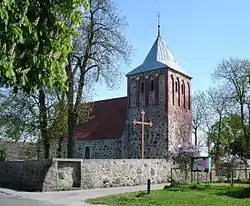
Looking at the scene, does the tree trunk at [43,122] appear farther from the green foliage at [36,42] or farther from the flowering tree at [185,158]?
the green foliage at [36,42]

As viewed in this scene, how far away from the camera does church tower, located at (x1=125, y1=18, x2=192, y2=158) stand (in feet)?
124

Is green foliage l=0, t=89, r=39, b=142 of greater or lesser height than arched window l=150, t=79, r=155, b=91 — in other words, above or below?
below

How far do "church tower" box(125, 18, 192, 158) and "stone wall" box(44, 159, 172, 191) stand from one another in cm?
838

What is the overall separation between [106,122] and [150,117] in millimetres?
6265

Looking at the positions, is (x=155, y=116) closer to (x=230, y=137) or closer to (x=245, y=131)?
(x=245, y=131)

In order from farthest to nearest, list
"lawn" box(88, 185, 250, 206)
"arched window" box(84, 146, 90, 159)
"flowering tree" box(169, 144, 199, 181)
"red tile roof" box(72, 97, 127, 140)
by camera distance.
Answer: "arched window" box(84, 146, 90, 159) < "red tile roof" box(72, 97, 127, 140) < "flowering tree" box(169, 144, 199, 181) < "lawn" box(88, 185, 250, 206)

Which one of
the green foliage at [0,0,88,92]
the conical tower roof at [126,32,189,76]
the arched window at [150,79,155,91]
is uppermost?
the conical tower roof at [126,32,189,76]

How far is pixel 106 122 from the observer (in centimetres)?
4306

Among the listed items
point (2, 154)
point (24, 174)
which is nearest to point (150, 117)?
point (2, 154)

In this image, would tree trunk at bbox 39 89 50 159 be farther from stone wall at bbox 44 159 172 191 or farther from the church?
the church

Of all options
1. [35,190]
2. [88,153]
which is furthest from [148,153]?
[35,190]

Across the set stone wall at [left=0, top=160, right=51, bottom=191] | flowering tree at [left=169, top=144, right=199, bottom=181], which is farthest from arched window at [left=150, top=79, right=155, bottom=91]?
stone wall at [left=0, top=160, right=51, bottom=191]

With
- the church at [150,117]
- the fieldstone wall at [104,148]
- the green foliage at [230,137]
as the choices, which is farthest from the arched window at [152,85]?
the green foliage at [230,137]

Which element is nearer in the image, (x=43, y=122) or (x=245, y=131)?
(x=43, y=122)
